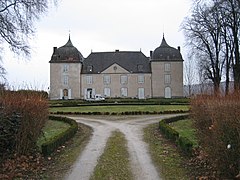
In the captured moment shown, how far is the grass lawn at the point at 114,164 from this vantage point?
323 inches

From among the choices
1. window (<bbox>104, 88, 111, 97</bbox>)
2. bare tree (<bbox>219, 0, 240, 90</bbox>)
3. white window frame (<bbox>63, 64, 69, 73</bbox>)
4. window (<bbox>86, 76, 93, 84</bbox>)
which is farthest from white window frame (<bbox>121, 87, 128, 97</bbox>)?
bare tree (<bbox>219, 0, 240, 90</bbox>)

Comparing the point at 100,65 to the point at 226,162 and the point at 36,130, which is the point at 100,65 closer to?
the point at 36,130

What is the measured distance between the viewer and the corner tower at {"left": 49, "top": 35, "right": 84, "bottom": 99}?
2322 inches

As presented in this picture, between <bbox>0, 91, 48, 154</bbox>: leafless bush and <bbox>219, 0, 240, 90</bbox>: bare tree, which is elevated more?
<bbox>219, 0, 240, 90</bbox>: bare tree

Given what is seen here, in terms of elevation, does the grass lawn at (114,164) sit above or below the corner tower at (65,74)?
below

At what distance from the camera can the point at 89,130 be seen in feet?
59.2

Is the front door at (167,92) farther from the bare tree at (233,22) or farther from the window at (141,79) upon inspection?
the bare tree at (233,22)

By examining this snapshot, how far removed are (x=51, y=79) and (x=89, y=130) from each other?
4296cm

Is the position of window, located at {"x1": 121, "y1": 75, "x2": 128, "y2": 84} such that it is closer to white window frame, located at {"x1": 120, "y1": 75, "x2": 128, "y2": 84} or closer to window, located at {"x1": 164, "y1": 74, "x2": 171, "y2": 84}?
white window frame, located at {"x1": 120, "y1": 75, "x2": 128, "y2": 84}

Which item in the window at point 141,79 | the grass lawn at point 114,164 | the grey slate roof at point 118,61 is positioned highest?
Result: the grey slate roof at point 118,61

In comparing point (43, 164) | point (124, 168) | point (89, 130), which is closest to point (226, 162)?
point (124, 168)

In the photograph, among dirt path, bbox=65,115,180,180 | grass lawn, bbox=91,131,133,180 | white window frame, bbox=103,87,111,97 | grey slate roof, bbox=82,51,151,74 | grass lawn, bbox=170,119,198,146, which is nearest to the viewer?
grass lawn, bbox=91,131,133,180

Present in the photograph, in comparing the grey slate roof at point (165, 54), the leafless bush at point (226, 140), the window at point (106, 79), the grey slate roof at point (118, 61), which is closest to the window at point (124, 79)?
the grey slate roof at point (118, 61)

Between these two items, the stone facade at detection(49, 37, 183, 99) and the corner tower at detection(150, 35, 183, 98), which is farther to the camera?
the stone facade at detection(49, 37, 183, 99)
